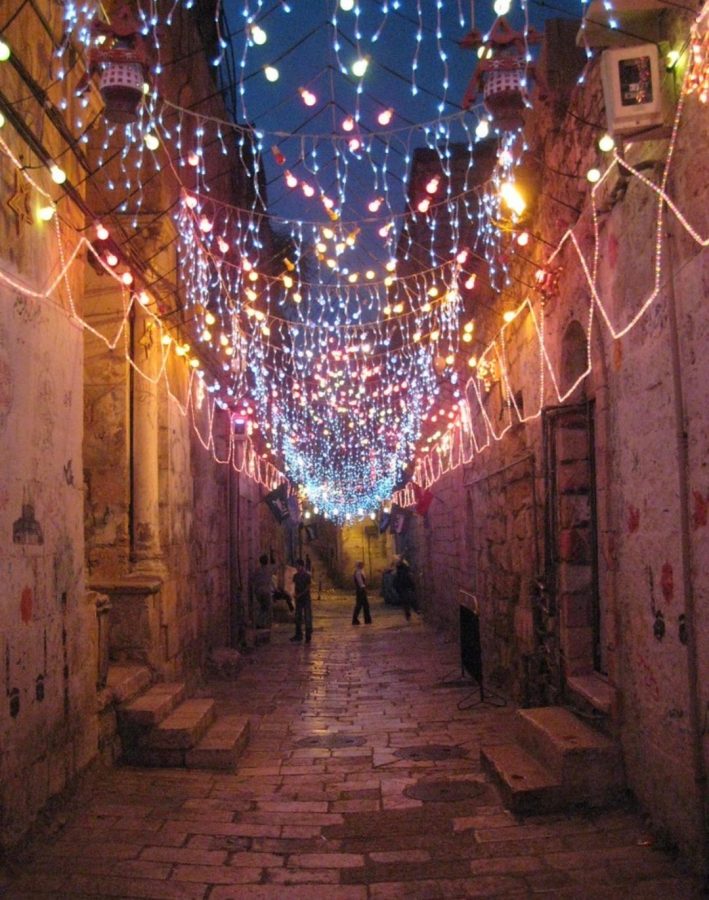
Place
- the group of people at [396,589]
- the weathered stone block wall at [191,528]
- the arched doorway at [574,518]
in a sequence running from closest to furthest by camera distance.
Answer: the arched doorway at [574,518] → the weathered stone block wall at [191,528] → the group of people at [396,589]

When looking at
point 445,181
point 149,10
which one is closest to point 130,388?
point 149,10

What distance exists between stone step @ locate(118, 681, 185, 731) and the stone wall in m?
3.32

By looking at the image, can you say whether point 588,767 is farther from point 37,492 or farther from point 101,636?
point 37,492

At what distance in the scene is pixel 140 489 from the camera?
8516 mm

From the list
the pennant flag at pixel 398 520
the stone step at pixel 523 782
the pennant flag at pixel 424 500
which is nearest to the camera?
the stone step at pixel 523 782

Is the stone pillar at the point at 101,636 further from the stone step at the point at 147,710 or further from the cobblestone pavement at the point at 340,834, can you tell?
the cobblestone pavement at the point at 340,834

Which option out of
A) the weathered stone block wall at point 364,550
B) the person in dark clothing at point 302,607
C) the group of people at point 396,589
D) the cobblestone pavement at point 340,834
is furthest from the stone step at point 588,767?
the weathered stone block wall at point 364,550

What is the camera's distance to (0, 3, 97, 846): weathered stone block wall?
4.64 metres

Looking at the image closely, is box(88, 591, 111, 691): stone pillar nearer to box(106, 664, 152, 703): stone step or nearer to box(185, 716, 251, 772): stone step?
box(106, 664, 152, 703): stone step

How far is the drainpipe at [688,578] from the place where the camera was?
4.10m

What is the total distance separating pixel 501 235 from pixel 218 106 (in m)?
6.95

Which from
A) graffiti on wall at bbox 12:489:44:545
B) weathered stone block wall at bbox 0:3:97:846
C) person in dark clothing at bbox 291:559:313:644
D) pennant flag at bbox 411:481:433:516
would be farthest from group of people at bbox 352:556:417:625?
graffiti on wall at bbox 12:489:44:545

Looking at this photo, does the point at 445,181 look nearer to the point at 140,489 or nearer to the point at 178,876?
the point at 140,489

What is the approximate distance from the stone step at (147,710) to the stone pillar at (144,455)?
1.41 meters
